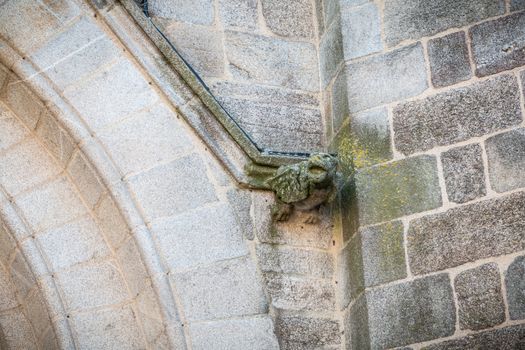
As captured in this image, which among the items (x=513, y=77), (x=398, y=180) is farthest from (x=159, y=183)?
(x=513, y=77)

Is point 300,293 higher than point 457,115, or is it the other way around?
point 457,115

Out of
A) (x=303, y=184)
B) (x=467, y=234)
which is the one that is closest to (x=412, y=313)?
(x=467, y=234)

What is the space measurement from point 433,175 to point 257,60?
4.00ft

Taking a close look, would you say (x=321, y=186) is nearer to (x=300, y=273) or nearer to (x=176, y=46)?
(x=300, y=273)

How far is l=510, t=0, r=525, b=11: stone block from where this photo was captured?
599 centimetres

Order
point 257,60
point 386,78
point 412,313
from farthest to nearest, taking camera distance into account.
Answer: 1. point 257,60
2. point 386,78
3. point 412,313

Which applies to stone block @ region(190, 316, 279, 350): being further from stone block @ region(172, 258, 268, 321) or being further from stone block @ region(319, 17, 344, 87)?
stone block @ region(319, 17, 344, 87)

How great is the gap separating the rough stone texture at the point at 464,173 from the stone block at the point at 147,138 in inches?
48.9

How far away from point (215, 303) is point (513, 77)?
5.82ft

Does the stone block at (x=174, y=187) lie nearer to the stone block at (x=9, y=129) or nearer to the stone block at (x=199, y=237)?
the stone block at (x=199, y=237)

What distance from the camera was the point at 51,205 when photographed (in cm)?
609

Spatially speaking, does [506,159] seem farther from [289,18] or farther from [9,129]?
[9,129]

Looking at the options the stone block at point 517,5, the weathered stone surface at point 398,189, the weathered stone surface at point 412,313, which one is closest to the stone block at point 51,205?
the weathered stone surface at point 398,189

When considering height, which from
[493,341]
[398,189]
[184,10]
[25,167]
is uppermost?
[184,10]
